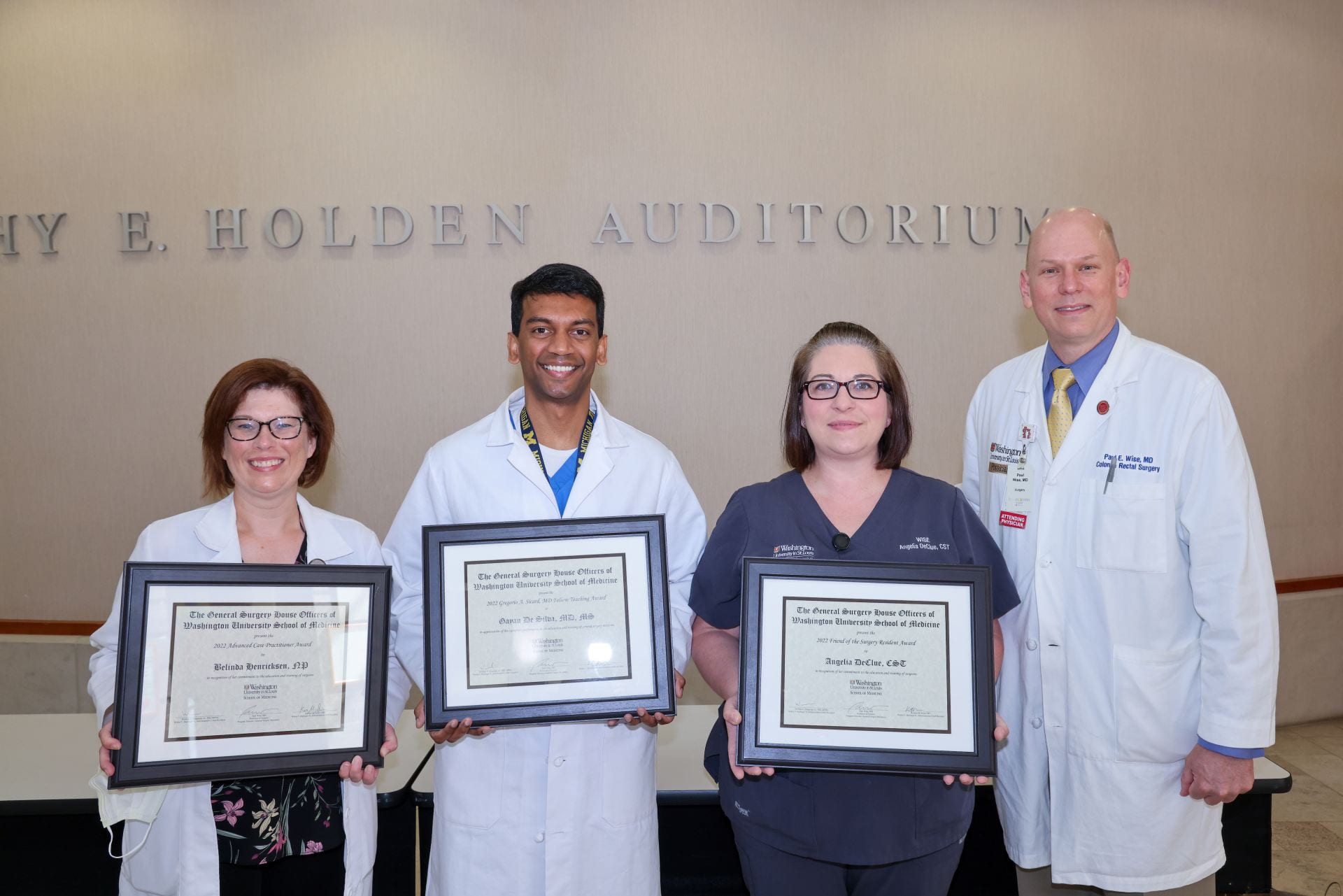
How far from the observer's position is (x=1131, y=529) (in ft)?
7.29

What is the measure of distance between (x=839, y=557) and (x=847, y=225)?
3.12 meters

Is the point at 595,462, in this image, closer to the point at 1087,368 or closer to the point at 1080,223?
the point at 1087,368

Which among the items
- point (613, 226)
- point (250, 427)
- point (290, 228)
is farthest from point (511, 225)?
point (250, 427)

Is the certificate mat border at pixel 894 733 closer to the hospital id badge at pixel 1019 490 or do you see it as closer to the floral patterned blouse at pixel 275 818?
the hospital id badge at pixel 1019 490

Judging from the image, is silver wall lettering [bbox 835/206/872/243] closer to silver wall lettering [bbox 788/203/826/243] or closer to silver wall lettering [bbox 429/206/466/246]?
silver wall lettering [bbox 788/203/826/243]

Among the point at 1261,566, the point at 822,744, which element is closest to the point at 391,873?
the point at 822,744

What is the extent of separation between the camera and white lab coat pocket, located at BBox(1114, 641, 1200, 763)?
2.22 m

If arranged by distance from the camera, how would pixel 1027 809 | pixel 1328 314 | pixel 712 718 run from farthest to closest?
pixel 1328 314, pixel 712 718, pixel 1027 809

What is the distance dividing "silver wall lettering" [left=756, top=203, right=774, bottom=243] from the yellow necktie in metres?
2.45

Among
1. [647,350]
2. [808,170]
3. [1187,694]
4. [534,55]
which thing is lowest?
[1187,694]

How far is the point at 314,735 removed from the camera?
6.27 ft

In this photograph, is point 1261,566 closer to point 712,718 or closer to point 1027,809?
point 1027,809

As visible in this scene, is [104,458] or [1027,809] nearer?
[1027,809]

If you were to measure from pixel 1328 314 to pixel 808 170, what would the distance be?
2884mm
